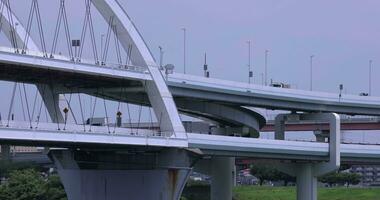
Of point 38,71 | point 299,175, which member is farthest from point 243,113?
point 38,71

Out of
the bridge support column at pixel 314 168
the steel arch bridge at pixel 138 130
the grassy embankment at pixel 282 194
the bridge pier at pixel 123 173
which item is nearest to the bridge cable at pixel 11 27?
the steel arch bridge at pixel 138 130

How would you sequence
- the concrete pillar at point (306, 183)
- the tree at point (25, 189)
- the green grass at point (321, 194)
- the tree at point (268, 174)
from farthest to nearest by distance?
the tree at point (268, 174) < the green grass at point (321, 194) < the tree at point (25, 189) < the concrete pillar at point (306, 183)

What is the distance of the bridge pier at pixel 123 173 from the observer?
63.2 metres

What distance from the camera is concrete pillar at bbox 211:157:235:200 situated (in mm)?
85000

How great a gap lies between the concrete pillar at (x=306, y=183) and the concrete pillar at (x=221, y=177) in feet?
25.6

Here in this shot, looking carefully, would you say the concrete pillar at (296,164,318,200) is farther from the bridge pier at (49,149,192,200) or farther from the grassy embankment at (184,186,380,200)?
the grassy embankment at (184,186,380,200)

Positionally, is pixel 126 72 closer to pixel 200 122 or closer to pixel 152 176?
pixel 152 176

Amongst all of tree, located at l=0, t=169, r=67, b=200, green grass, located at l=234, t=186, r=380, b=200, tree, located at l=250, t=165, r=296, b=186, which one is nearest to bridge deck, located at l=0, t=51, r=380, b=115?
green grass, located at l=234, t=186, r=380, b=200

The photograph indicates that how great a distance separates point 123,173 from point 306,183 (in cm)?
2565

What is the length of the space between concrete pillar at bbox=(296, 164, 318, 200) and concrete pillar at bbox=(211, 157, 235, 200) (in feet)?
25.6

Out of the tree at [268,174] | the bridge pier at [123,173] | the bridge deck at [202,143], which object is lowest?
the tree at [268,174]

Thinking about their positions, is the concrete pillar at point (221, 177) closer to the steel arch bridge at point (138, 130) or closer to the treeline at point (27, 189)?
the steel arch bridge at point (138, 130)

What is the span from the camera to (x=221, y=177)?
85188mm

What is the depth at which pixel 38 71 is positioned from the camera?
55.2 meters
